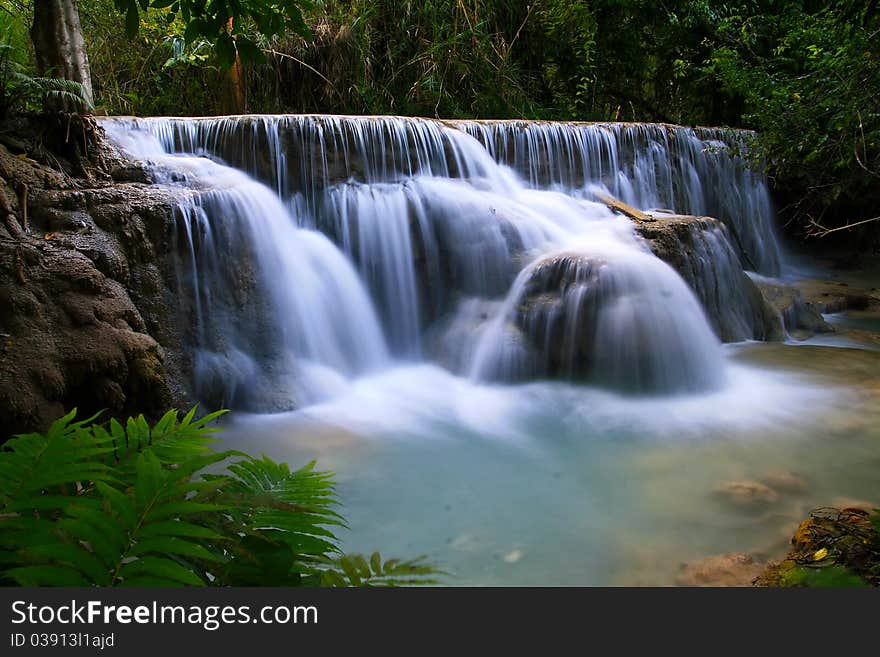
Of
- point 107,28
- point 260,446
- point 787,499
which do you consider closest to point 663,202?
point 787,499

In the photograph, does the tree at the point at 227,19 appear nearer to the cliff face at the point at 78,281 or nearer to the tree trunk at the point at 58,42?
the cliff face at the point at 78,281

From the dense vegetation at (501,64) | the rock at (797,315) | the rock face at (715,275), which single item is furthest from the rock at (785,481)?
the dense vegetation at (501,64)

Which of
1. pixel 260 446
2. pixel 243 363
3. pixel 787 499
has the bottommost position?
pixel 787 499

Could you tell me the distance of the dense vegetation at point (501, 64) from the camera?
→ 10031 millimetres

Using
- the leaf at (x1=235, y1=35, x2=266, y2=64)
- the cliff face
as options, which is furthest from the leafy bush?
the leaf at (x1=235, y1=35, x2=266, y2=64)

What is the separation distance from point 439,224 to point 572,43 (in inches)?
321

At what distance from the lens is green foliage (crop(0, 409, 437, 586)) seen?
3.00 feet

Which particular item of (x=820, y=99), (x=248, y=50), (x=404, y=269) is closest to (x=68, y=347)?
(x=248, y=50)

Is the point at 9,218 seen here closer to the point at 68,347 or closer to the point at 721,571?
the point at 68,347

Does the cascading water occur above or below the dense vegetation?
below

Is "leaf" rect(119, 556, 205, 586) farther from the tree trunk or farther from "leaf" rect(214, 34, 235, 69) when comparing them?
the tree trunk

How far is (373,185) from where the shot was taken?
7.06 m

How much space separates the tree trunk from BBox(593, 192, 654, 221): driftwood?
19.1ft

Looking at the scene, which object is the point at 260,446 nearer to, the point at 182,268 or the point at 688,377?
the point at 182,268
